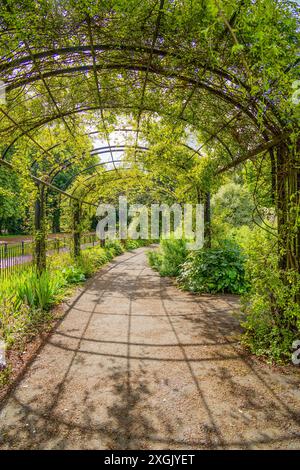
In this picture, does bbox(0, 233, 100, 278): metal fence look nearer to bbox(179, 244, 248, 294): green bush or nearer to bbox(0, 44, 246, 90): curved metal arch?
bbox(179, 244, 248, 294): green bush

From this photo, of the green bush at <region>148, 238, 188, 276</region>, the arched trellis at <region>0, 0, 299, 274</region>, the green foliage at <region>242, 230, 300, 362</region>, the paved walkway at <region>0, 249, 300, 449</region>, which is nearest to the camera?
the paved walkway at <region>0, 249, 300, 449</region>

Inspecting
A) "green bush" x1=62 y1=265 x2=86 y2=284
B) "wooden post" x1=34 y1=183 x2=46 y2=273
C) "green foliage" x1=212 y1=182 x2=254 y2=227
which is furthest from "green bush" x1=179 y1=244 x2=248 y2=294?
"green foliage" x1=212 y1=182 x2=254 y2=227

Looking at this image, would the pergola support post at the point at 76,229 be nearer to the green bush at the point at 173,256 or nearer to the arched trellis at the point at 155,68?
the green bush at the point at 173,256

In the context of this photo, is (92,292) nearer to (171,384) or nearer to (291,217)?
(171,384)

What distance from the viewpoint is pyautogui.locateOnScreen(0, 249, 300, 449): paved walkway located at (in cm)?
→ 220

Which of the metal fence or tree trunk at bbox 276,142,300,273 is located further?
the metal fence

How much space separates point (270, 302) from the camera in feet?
11.4

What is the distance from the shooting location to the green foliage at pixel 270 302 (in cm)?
326

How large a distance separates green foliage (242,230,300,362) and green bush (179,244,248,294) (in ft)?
9.32

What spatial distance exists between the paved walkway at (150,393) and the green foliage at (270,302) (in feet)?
0.93

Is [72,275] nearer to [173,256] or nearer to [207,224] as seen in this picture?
[173,256]

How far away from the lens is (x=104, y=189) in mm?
11984
